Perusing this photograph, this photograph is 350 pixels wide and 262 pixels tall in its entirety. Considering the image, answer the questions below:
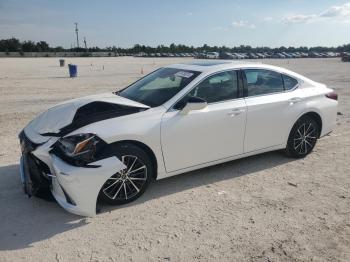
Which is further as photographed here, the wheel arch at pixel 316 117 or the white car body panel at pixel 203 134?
the wheel arch at pixel 316 117

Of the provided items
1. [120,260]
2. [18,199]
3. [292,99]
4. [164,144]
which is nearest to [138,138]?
[164,144]

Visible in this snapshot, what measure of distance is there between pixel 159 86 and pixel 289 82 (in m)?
2.18

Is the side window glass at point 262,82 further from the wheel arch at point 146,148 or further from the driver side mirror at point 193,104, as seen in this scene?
the wheel arch at point 146,148

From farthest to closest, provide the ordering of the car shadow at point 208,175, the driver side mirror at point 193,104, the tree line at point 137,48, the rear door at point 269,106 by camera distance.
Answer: the tree line at point 137,48 → the rear door at point 269,106 → the car shadow at point 208,175 → the driver side mirror at point 193,104

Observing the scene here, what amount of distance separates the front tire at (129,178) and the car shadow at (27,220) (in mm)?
432

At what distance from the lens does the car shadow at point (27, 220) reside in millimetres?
3611

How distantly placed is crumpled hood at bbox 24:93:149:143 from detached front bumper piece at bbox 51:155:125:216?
54 centimetres

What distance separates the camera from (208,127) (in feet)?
15.4

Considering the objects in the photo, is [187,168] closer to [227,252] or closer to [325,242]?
[227,252]

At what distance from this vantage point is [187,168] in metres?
4.68

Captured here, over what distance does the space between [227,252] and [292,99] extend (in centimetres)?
308

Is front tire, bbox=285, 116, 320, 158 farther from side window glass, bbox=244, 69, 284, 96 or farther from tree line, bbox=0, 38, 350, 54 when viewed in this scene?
tree line, bbox=0, 38, 350, 54

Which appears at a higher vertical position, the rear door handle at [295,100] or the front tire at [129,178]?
the rear door handle at [295,100]

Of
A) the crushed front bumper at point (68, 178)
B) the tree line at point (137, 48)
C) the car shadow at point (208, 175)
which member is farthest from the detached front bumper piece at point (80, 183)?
the tree line at point (137, 48)
